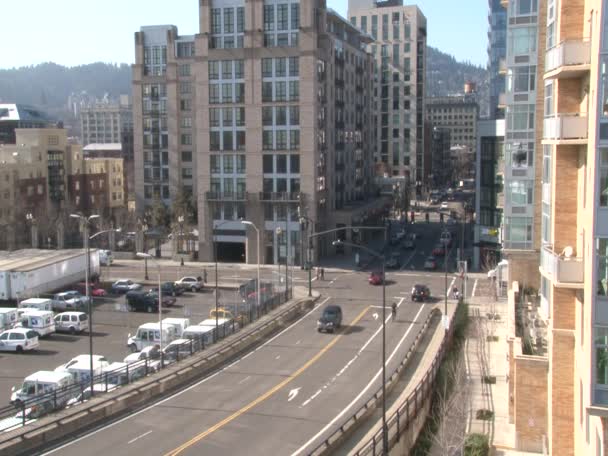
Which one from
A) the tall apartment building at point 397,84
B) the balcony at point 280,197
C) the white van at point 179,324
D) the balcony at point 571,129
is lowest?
the white van at point 179,324

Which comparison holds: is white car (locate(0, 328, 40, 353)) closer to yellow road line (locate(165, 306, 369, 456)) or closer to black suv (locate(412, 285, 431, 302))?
yellow road line (locate(165, 306, 369, 456))

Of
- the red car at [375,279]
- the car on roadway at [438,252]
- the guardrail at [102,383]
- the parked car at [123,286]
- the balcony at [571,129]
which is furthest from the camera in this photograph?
the car on roadway at [438,252]

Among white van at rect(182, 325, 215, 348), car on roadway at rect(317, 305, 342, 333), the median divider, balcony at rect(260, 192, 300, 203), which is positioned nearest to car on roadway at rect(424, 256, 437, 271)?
balcony at rect(260, 192, 300, 203)

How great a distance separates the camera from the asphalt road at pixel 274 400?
84.3 feet

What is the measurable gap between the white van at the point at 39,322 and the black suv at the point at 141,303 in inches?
313

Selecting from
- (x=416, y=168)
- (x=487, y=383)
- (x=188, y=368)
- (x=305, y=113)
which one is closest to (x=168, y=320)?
(x=188, y=368)

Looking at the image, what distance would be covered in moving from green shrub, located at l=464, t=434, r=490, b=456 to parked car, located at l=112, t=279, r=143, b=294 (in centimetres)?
4047

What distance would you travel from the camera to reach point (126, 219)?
94.4 metres

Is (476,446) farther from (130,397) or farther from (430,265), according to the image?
(430,265)

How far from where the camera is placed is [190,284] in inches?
2445

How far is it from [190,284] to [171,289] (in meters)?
2.70

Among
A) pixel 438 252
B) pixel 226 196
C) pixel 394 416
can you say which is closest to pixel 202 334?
pixel 394 416

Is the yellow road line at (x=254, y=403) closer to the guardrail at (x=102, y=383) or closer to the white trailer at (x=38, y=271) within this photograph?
the guardrail at (x=102, y=383)

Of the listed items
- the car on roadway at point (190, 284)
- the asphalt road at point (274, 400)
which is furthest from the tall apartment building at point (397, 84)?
the asphalt road at point (274, 400)
